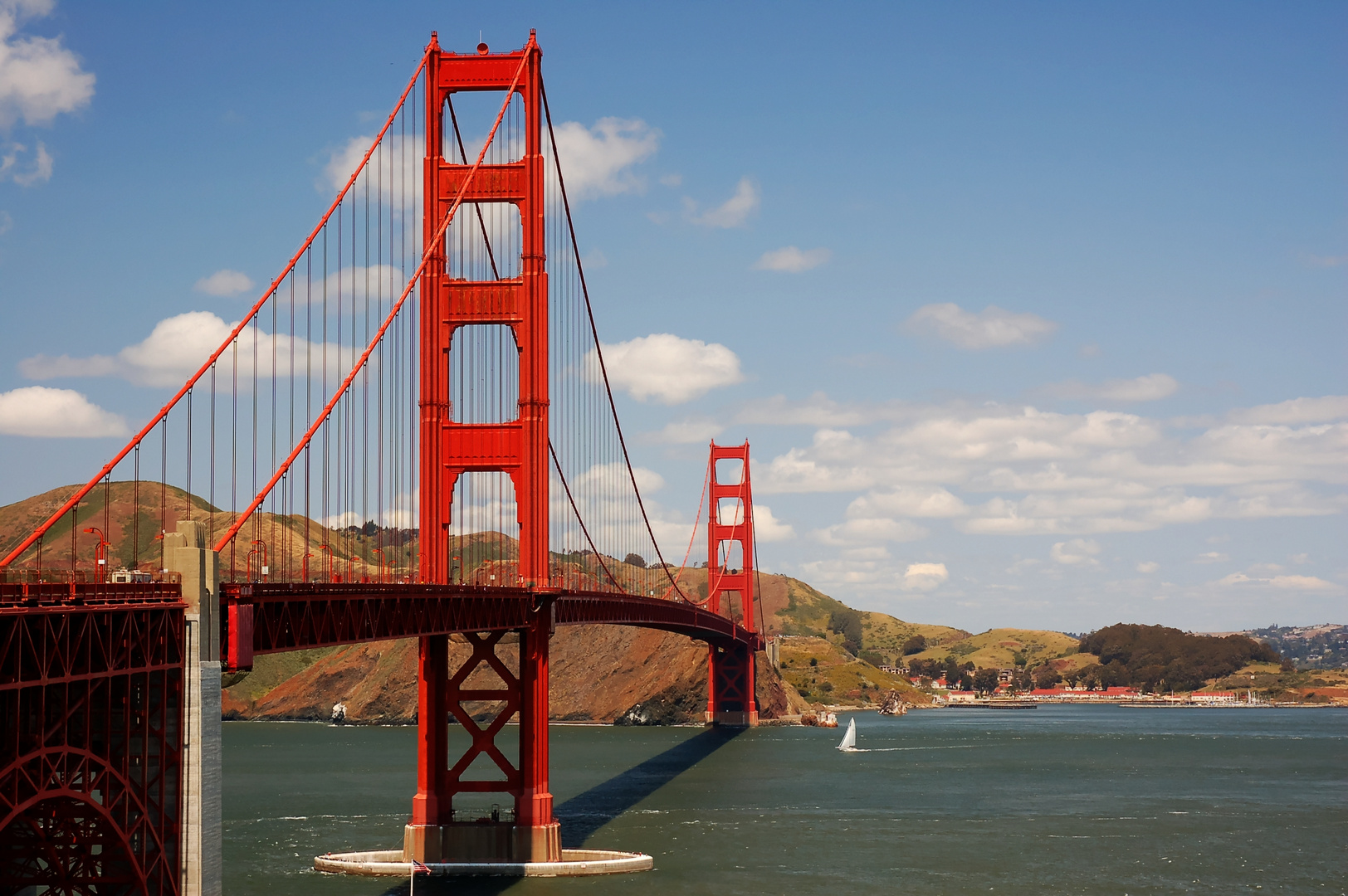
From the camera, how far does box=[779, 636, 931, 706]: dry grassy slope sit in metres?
175

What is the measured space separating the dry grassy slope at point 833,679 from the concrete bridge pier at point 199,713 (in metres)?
145

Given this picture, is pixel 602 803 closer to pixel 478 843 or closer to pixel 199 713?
pixel 478 843

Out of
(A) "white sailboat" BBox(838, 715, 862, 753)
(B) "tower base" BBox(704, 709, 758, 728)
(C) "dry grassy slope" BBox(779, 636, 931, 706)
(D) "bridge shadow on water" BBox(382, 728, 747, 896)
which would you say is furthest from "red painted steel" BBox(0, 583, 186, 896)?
(C) "dry grassy slope" BBox(779, 636, 931, 706)

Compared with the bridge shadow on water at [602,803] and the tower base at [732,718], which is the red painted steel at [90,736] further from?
the tower base at [732,718]

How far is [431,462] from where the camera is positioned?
163ft

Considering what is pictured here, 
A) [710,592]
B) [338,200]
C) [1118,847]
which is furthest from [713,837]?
[710,592]

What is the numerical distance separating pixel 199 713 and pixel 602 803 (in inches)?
1698

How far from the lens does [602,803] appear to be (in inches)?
2660

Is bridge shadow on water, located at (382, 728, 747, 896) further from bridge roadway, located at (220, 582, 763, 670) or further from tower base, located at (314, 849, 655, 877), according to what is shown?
bridge roadway, located at (220, 582, 763, 670)

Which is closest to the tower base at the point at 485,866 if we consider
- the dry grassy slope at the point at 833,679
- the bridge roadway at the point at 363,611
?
the bridge roadway at the point at 363,611

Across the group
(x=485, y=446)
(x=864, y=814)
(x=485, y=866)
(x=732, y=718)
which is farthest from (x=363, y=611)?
(x=732, y=718)

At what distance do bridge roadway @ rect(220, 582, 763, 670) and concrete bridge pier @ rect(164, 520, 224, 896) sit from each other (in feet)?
2.72

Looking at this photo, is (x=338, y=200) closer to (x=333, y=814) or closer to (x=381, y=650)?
(x=333, y=814)

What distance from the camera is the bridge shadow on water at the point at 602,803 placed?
46344 mm
